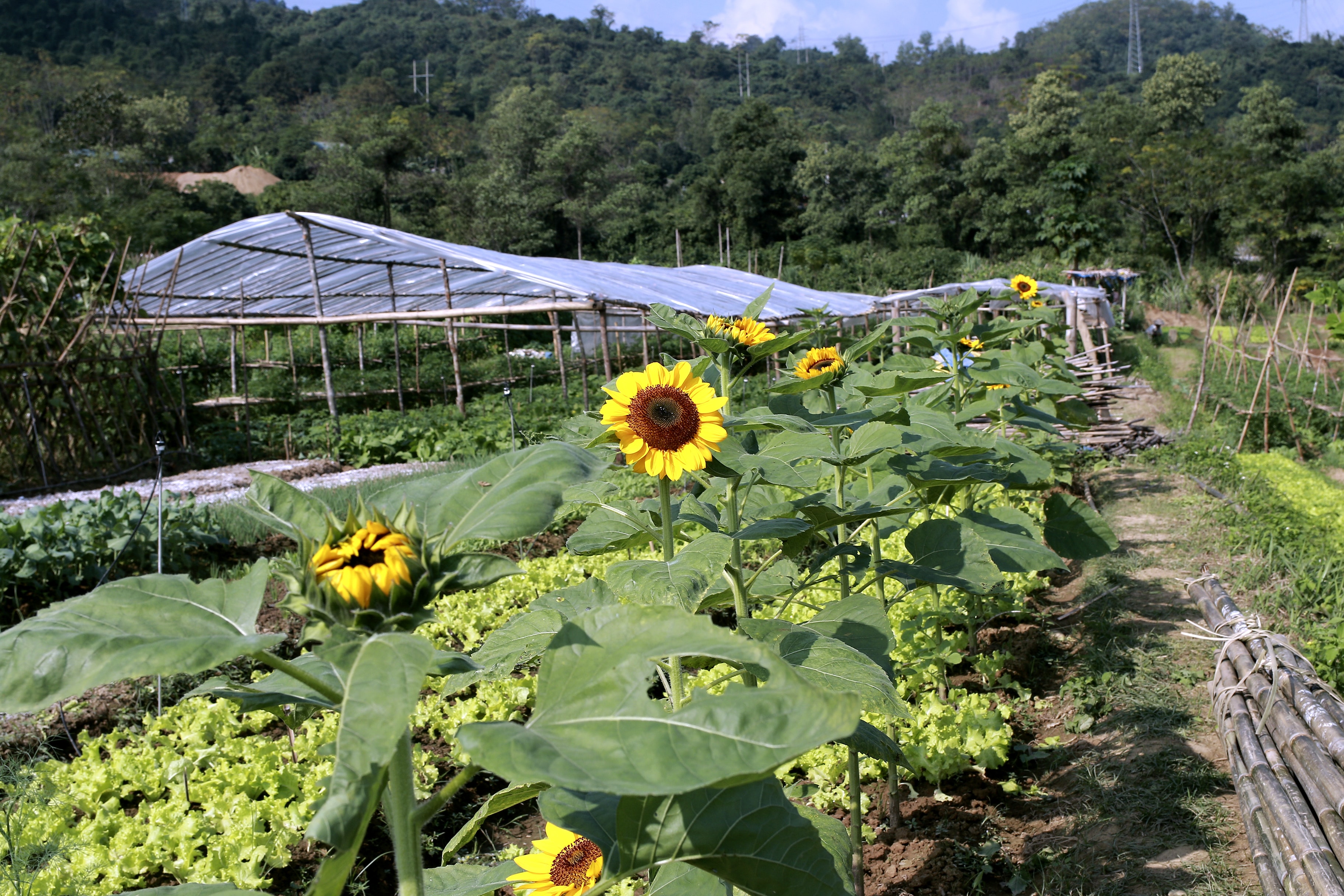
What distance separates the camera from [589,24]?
296 ft

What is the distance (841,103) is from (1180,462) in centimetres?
7749

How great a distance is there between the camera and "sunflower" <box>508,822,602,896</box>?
1.09 meters

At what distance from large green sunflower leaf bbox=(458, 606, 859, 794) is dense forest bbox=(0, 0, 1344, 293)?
517 inches

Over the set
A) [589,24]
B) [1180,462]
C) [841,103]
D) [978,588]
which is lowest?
[1180,462]

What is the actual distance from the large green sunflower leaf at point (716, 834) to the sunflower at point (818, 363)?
1386 millimetres

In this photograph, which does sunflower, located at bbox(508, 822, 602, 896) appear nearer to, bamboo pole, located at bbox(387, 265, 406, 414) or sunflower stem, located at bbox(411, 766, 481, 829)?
sunflower stem, located at bbox(411, 766, 481, 829)

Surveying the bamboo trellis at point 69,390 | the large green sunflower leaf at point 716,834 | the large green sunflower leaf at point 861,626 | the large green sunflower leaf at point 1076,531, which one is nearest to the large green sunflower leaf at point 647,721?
the large green sunflower leaf at point 716,834

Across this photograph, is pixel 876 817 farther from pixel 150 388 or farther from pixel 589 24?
pixel 589 24

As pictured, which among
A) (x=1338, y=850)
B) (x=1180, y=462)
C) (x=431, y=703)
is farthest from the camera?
(x=1180, y=462)

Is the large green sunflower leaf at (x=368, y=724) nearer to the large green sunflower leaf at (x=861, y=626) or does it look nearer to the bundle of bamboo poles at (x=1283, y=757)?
the large green sunflower leaf at (x=861, y=626)

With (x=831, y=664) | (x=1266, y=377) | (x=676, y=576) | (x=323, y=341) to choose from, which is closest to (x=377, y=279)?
(x=323, y=341)

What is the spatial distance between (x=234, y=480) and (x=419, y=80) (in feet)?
219

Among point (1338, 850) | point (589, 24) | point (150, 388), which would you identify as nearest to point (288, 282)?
point (150, 388)

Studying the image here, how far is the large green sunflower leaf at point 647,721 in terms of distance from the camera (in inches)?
23.0
